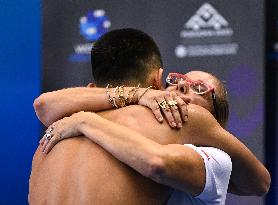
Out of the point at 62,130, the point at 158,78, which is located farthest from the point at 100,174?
the point at 158,78

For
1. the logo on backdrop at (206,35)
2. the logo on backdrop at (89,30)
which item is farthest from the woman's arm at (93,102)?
the logo on backdrop at (89,30)

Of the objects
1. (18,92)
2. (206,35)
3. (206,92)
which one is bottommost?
(18,92)

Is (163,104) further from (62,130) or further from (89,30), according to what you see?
(89,30)

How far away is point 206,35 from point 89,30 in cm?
73

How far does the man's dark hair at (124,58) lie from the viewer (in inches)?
62.2

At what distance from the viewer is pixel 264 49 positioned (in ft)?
9.67

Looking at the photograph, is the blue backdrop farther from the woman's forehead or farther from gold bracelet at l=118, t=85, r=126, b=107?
gold bracelet at l=118, t=85, r=126, b=107

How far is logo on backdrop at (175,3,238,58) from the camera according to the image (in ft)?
10.0

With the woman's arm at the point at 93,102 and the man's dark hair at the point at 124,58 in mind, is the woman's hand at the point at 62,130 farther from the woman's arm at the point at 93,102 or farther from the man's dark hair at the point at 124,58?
the man's dark hair at the point at 124,58

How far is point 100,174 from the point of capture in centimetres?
144

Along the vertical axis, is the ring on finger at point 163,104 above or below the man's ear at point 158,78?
below

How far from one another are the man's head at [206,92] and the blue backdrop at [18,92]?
2.07m

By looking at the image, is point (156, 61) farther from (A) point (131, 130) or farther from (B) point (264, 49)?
(B) point (264, 49)

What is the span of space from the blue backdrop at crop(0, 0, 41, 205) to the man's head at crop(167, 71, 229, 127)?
6.80 feet
